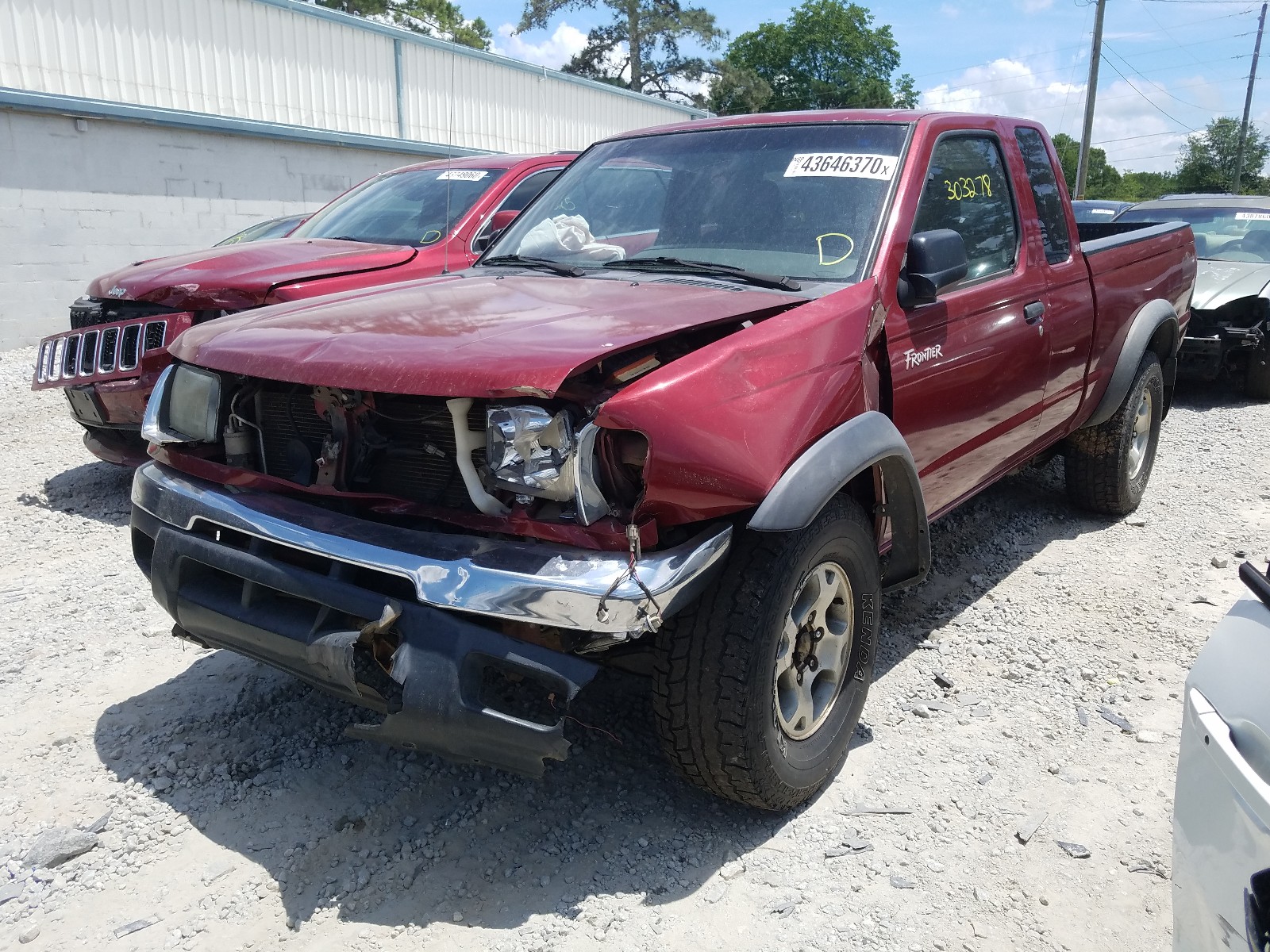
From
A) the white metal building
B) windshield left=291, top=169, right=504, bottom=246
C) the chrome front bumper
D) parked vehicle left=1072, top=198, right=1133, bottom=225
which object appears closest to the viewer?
the chrome front bumper

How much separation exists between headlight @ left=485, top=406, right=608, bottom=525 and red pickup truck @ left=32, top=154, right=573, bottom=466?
2.62 metres

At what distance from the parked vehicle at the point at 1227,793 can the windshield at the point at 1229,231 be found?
8.64 metres

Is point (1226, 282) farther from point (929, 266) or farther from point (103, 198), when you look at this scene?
point (103, 198)

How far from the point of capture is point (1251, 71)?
44.2 metres

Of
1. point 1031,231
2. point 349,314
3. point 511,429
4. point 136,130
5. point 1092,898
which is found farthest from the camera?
point 136,130

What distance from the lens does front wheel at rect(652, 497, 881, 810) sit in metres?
Result: 2.43

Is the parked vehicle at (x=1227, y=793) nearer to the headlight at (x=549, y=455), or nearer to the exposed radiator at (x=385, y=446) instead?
the headlight at (x=549, y=455)

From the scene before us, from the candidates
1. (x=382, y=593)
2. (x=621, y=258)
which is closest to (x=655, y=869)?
(x=382, y=593)

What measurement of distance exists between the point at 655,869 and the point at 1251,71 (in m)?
53.6

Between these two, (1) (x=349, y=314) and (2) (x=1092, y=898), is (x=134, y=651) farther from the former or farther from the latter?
(2) (x=1092, y=898)

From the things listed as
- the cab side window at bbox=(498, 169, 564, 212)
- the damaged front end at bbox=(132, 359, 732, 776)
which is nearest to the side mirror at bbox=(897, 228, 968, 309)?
the damaged front end at bbox=(132, 359, 732, 776)

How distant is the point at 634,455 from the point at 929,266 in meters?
1.34

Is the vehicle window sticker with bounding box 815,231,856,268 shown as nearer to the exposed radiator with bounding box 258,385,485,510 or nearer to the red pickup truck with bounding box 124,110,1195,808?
the red pickup truck with bounding box 124,110,1195,808

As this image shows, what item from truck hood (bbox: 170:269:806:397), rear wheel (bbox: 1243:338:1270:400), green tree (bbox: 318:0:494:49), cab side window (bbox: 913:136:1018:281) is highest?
green tree (bbox: 318:0:494:49)
